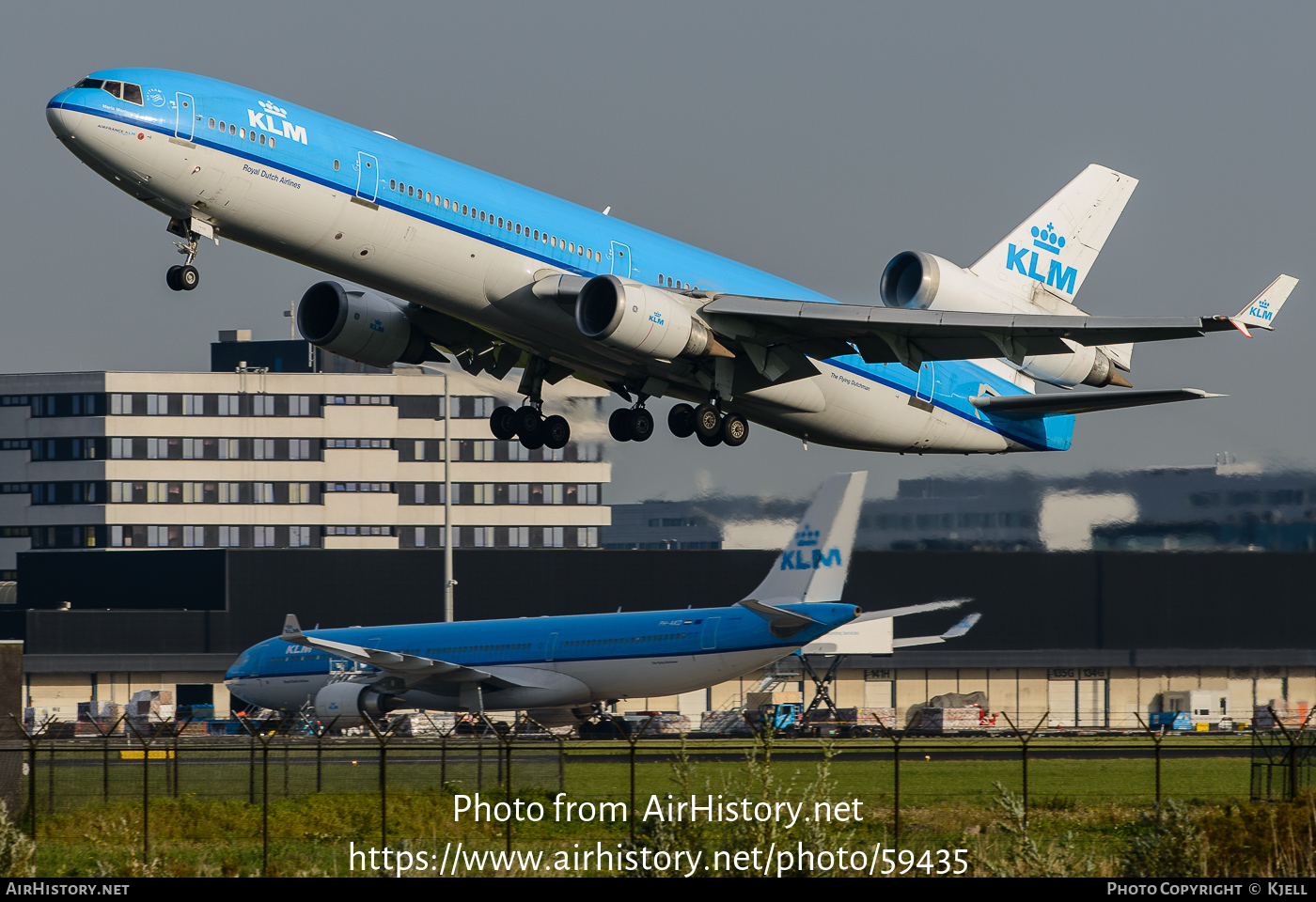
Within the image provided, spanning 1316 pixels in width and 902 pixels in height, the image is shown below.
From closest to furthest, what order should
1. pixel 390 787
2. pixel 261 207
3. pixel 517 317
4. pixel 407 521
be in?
1. pixel 261 207
2. pixel 517 317
3. pixel 390 787
4. pixel 407 521

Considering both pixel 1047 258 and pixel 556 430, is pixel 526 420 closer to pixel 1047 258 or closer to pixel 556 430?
pixel 556 430

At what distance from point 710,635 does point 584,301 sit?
59.2 feet

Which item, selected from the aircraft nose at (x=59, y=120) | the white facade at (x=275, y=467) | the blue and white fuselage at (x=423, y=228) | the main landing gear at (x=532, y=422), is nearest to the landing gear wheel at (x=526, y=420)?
the main landing gear at (x=532, y=422)

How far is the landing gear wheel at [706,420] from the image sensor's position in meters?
32.2

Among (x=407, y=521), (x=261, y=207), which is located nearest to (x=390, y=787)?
(x=261, y=207)

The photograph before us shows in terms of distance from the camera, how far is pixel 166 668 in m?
77.6

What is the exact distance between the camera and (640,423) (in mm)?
34344

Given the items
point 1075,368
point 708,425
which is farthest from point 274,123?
point 1075,368

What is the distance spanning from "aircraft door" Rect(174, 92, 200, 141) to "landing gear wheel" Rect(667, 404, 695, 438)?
472 inches

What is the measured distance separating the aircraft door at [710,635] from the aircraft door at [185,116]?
77.6ft

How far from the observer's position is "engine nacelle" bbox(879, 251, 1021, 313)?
1294 inches

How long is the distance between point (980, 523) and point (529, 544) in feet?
144

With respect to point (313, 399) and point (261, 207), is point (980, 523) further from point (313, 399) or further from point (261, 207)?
point (313, 399)
